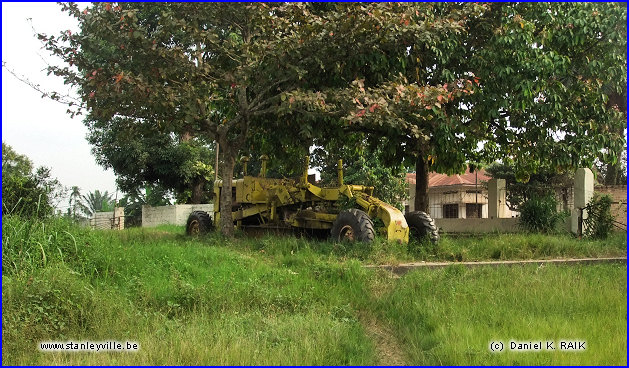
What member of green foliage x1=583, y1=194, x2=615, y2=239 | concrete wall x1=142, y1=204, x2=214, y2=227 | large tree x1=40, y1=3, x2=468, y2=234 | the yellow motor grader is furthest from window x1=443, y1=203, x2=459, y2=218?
large tree x1=40, y1=3, x2=468, y2=234

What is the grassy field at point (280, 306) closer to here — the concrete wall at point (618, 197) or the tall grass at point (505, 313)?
the tall grass at point (505, 313)

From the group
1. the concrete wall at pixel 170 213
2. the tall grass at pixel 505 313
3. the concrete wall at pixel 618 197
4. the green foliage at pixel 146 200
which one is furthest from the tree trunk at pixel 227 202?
the green foliage at pixel 146 200

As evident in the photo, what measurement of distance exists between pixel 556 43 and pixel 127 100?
9.65 metres

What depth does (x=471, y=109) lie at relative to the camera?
1312cm

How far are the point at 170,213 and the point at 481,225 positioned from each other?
1500 cm

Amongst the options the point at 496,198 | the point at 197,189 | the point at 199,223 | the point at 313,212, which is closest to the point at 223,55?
the point at 313,212

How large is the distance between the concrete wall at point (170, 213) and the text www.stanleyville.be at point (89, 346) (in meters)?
20.2

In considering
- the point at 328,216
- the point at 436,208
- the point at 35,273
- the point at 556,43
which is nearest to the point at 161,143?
the point at 436,208

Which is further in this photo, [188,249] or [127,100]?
[127,100]

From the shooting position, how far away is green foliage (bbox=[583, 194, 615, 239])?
1309 cm

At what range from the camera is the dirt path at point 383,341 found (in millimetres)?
5490

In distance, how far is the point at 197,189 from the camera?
2820 centimetres

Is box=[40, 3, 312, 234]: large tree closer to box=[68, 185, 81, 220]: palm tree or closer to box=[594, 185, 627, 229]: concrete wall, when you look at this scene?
box=[68, 185, 81, 220]: palm tree

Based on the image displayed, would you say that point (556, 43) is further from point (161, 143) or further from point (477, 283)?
point (161, 143)
